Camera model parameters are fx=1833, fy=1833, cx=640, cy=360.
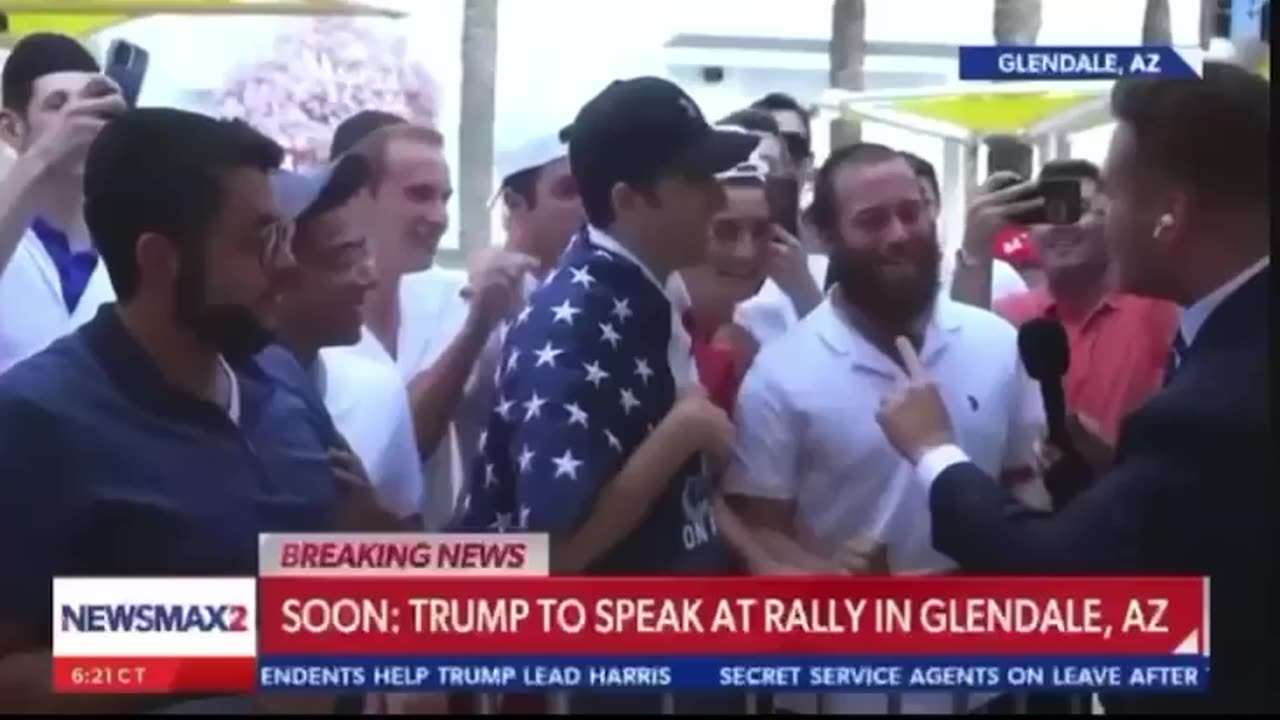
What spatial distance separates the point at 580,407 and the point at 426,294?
12.6 inches

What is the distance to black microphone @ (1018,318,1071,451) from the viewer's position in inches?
122

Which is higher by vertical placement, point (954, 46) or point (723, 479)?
point (954, 46)

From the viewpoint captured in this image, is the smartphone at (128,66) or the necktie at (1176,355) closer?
the smartphone at (128,66)

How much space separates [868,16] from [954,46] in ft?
0.51

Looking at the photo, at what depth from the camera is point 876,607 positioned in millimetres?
3064

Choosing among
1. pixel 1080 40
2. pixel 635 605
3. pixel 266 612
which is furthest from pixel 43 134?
pixel 1080 40

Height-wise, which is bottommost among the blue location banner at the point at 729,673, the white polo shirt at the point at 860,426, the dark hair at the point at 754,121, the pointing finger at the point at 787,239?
the blue location banner at the point at 729,673

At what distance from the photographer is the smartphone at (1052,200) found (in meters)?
3.06

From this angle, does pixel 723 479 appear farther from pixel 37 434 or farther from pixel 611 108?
pixel 37 434

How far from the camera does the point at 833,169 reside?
10.0 ft

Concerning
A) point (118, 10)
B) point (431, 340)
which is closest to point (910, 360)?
point (431, 340)

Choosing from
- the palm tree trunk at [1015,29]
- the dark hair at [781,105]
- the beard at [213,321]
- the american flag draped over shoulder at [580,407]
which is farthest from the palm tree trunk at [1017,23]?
the beard at [213,321]

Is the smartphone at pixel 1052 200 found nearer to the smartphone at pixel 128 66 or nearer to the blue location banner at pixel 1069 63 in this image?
the blue location banner at pixel 1069 63

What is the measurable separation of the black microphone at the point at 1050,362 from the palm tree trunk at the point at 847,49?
0.46 meters
